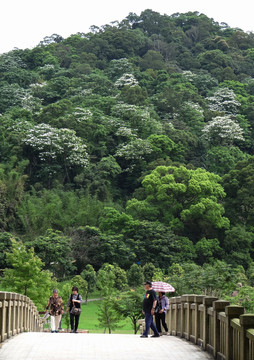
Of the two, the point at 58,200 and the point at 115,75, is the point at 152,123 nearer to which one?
the point at 58,200

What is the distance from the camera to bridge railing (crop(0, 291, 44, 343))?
12184mm

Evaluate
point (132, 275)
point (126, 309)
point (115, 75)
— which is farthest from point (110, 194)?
point (115, 75)

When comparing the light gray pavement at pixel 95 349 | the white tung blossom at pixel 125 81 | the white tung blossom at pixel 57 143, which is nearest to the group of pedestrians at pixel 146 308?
the light gray pavement at pixel 95 349

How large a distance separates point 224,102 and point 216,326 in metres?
74.4

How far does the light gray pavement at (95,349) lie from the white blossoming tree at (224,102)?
69.5m

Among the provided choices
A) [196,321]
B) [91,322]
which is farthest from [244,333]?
[91,322]

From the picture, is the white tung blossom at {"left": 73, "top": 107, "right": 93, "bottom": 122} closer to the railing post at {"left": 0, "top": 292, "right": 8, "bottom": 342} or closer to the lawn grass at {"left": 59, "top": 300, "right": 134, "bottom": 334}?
the lawn grass at {"left": 59, "top": 300, "right": 134, "bottom": 334}

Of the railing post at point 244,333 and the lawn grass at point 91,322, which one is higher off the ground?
the railing post at point 244,333

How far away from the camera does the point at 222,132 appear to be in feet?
230

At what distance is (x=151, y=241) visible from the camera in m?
50.6

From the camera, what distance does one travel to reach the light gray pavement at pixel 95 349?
10508mm

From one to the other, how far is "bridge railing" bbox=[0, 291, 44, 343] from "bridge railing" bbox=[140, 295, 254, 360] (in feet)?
12.2

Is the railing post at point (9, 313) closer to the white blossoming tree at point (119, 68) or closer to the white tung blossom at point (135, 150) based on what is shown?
the white tung blossom at point (135, 150)

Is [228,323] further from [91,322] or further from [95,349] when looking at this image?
[91,322]
